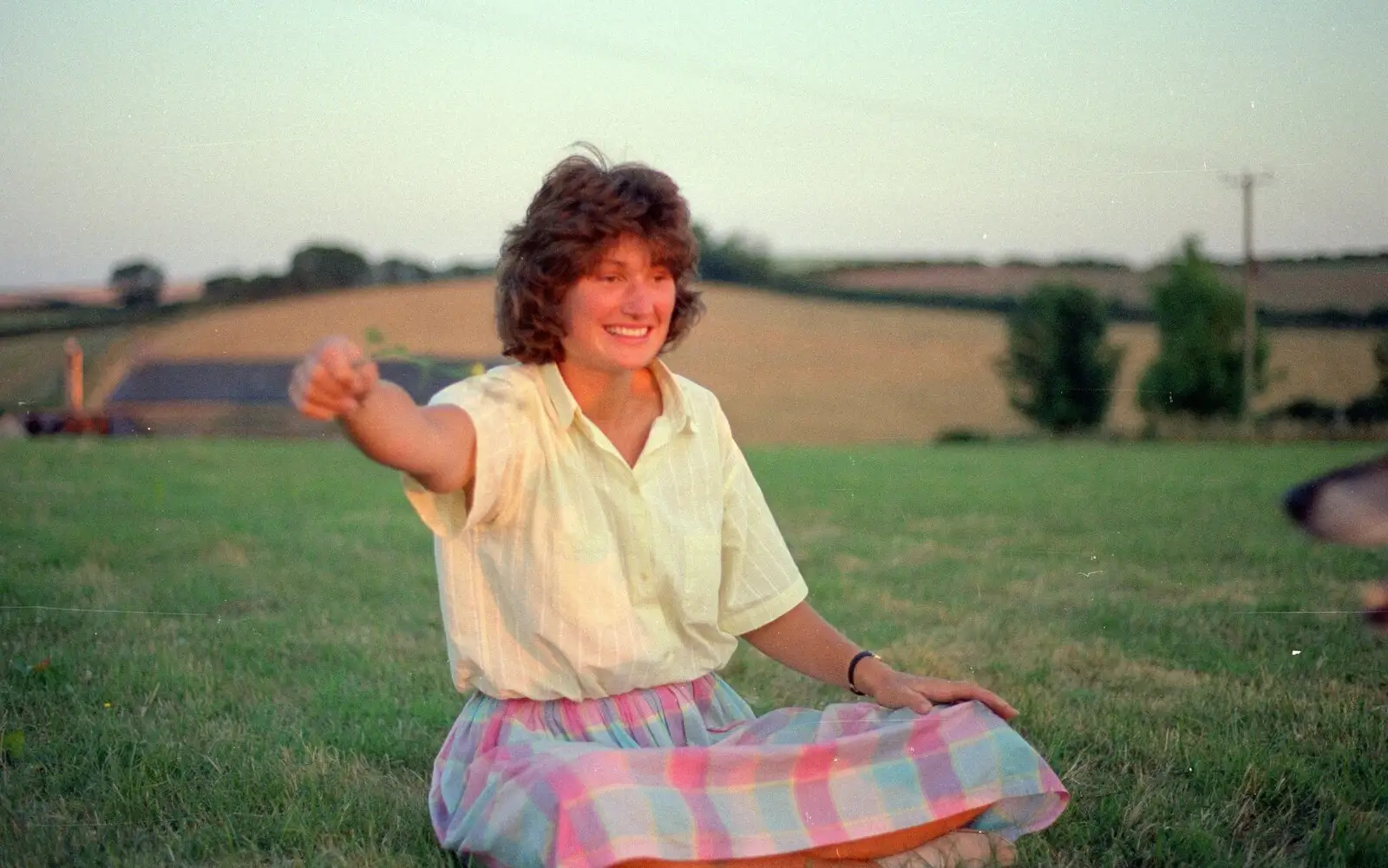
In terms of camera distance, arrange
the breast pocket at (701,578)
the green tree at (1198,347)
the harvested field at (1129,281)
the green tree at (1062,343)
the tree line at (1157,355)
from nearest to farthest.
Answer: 1. the breast pocket at (701,578)
2. the harvested field at (1129,281)
3. the green tree at (1198,347)
4. the tree line at (1157,355)
5. the green tree at (1062,343)

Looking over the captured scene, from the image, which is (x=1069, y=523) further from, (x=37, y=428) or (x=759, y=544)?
(x=37, y=428)

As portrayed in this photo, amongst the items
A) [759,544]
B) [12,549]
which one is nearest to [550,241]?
[759,544]

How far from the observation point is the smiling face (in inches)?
115

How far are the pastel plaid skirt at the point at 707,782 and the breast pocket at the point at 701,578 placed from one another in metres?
0.20

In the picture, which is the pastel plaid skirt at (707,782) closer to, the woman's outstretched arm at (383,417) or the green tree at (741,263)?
the woman's outstretched arm at (383,417)

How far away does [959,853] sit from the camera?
284 cm

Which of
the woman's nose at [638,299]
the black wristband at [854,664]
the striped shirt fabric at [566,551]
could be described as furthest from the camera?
the black wristband at [854,664]

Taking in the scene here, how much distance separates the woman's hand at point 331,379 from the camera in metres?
2.09

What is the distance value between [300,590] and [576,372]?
4.00 meters

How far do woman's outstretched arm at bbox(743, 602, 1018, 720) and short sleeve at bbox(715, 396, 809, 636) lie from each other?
0.06 metres

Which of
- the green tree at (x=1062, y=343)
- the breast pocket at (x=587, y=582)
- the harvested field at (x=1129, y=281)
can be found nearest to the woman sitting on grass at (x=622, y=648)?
the breast pocket at (x=587, y=582)

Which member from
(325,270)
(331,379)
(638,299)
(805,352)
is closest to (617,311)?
(638,299)

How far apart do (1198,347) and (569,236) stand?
4743cm

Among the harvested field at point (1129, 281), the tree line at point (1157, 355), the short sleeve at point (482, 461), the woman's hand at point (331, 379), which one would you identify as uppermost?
the harvested field at point (1129, 281)
